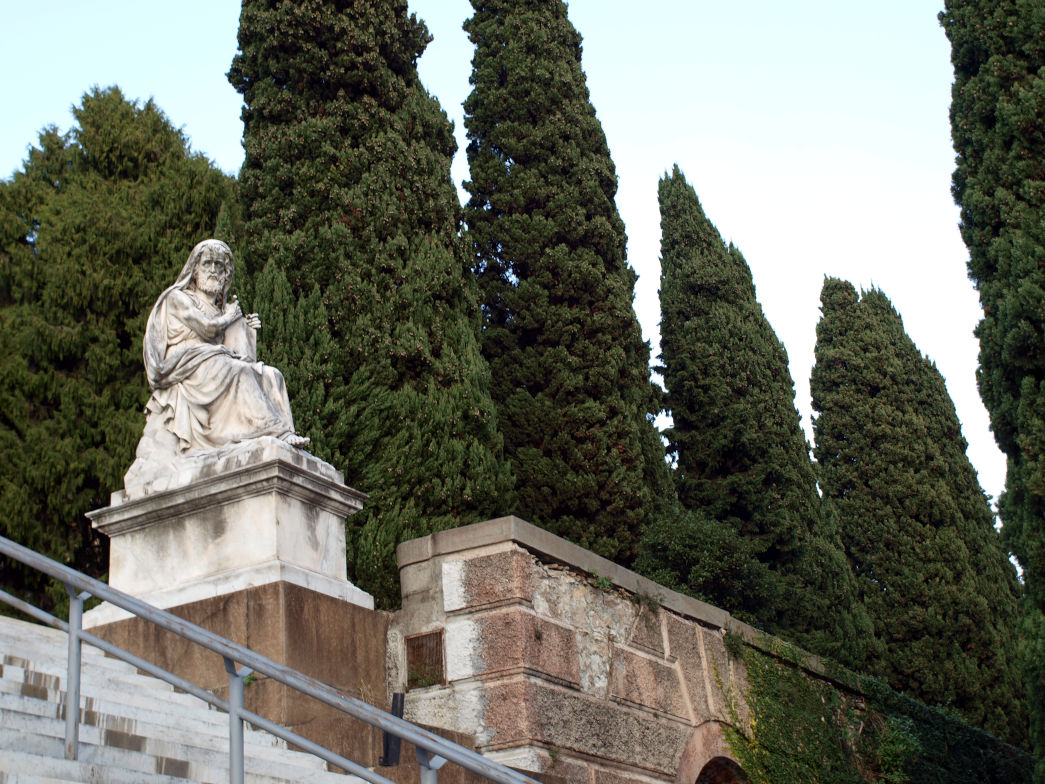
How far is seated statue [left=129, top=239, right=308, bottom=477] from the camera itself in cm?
663

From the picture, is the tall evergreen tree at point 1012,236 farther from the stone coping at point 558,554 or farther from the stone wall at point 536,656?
the stone wall at point 536,656

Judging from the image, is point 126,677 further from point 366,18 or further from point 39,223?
point 39,223

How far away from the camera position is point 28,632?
5.53 metres

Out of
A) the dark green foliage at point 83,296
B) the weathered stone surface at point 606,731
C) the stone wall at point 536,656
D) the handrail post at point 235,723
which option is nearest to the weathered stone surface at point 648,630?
the stone wall at point 536,656

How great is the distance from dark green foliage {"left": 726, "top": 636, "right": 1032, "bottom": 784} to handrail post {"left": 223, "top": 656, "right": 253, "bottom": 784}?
539cm

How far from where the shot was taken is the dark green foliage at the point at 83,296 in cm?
1220

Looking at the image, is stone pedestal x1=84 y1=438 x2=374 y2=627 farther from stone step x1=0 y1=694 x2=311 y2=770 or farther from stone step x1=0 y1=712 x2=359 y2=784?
A: stone step x1=0 y1=712 x2=359 y2=784

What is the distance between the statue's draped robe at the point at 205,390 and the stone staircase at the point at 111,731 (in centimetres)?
141

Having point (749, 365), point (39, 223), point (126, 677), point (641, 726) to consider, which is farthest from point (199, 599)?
point (749, 365)

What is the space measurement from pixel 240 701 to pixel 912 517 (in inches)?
683

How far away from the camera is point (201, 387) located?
21.8 ft

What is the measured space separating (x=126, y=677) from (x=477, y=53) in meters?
12.7

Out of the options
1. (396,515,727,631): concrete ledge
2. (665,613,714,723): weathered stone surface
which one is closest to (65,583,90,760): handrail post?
(396,515,727,631): concrete ledge

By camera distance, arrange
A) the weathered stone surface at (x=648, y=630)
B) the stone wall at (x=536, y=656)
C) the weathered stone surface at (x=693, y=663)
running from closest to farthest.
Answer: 1. the stone wall at (x=536, y=656)
2. the weathered stone surface at (x=648, y=630)
3. the weathered stone surface at (x=693, y=663)
